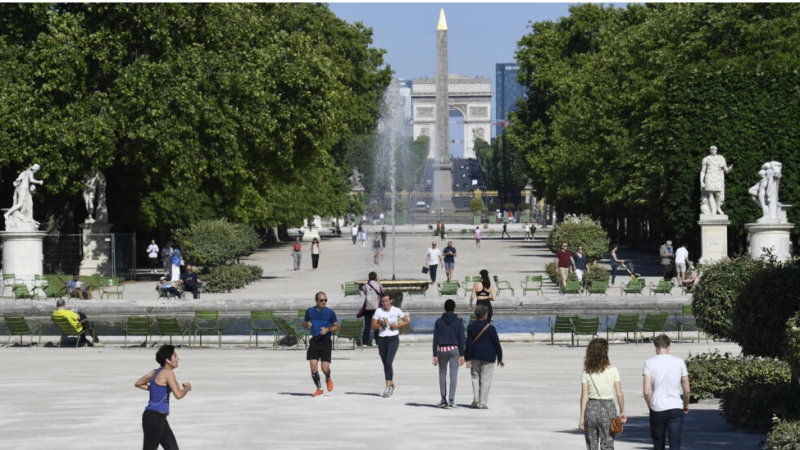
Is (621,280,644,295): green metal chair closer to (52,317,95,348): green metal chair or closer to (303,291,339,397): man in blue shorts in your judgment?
(52,317,95,348): green metal chair

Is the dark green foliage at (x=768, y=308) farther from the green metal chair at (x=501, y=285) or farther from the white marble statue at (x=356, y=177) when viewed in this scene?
the white marble statue at (x=356, y=177)

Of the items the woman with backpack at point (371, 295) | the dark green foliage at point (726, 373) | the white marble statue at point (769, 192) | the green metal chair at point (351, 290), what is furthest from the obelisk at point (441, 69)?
the dark green foliage at point (726, 373)

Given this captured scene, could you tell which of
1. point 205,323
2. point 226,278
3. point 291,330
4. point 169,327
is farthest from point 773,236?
point 169,327

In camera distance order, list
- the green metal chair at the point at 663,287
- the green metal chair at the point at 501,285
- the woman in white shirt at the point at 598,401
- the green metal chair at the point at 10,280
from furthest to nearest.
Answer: the green metal chair at the point at 10,280, the green metal chair at the point at 501,285, the green metal chair at the point at 663,287, the woman in white shirt at the point at 598,401

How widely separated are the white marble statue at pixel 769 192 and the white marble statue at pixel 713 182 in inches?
111

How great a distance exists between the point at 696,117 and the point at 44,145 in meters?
21.8

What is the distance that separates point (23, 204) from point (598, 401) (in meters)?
30.6

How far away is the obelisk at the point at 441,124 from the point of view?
363 feet

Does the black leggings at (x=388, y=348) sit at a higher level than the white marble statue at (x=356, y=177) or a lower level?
lower

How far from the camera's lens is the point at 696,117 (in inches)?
1829

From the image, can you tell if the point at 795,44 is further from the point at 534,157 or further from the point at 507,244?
the point at 507,244

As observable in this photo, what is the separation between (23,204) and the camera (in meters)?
39.8

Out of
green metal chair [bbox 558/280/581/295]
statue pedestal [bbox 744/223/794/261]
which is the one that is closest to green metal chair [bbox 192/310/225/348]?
green metal chair [bbox 558/280/581/295]

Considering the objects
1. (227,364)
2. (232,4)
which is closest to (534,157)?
(232,4)
